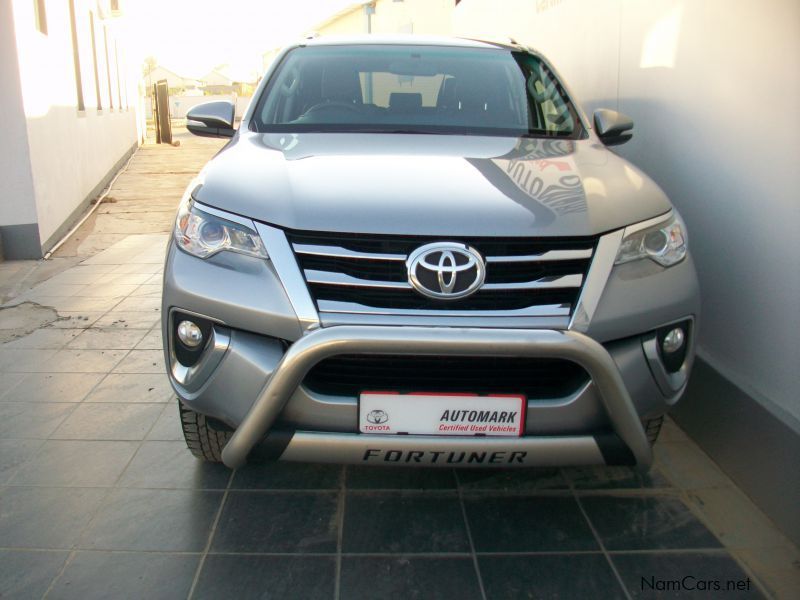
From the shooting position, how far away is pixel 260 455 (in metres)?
2.12

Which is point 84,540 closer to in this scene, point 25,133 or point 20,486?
point 20,486

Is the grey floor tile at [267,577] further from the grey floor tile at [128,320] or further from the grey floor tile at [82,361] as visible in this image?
the grey floor tile at [128,320]

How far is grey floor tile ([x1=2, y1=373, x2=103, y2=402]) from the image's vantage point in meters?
3.54

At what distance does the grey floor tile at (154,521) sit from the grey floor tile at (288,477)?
139 mm

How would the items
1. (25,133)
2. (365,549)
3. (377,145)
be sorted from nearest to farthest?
(365,549) < (377,145) < (25,133)

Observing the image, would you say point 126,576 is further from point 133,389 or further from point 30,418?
point 133,389

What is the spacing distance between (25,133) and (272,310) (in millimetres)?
5457

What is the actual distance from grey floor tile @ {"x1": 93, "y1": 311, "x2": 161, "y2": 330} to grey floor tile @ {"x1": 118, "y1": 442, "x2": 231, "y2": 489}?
1843mm

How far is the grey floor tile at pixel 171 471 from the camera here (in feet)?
9.00

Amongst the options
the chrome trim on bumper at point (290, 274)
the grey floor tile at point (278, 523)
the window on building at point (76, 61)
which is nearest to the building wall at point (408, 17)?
the window on building at point (76, 61)

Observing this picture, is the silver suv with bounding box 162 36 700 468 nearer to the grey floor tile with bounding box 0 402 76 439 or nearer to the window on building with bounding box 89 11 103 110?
the grey floor tile with bounding box 0 402 76 439

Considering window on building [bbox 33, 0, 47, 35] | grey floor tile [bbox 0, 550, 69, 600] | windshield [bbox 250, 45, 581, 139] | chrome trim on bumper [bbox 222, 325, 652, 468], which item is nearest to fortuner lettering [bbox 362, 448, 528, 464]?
chrome trim on bumper [bbox 222, 325, 652, 468]

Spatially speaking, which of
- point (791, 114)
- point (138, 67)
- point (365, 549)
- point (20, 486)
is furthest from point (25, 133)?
point (138, 67)

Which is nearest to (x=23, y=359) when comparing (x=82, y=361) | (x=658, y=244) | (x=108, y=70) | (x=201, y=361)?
(x=82, y=361)
